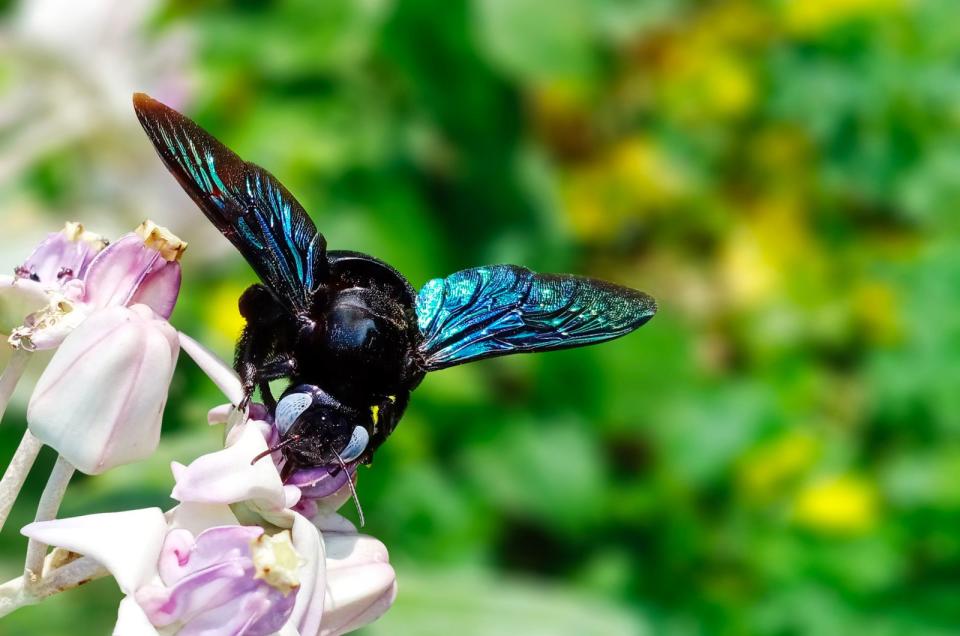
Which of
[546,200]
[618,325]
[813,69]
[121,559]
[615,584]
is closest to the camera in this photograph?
[121,559]

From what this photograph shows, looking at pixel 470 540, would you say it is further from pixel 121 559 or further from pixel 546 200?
pixel 121 559

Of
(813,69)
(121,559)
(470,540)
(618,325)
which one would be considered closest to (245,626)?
(121,559)

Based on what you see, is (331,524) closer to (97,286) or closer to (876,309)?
(97,286)

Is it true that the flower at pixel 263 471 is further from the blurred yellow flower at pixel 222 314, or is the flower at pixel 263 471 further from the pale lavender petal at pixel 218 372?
the blurred yellow flower at pixel 222 314

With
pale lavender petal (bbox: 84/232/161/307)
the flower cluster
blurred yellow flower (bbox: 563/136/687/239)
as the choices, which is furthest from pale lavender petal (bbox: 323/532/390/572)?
blurred yellow flower (bbox: 563/136/687/239)

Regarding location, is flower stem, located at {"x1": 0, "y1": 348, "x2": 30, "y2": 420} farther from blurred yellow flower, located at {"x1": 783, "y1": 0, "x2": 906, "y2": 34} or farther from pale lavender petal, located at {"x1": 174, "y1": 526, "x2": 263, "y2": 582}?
blurred yellow flower, located at {"x1": 783, "y1": 0, "x2": 906, "y2": 34}

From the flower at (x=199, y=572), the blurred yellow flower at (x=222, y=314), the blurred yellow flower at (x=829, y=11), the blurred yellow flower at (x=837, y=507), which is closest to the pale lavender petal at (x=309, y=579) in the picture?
the flower at (x=199, y=572)
